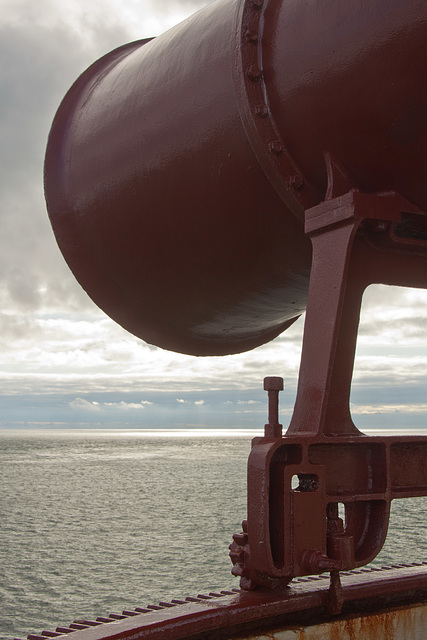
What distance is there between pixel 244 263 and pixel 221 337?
0.99 meters

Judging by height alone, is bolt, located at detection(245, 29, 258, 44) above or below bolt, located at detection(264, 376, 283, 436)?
above

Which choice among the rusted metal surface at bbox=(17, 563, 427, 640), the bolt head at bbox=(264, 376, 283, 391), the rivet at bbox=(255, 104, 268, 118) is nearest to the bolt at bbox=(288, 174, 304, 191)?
the rivet at bbox=(255, 104, 268, 118)

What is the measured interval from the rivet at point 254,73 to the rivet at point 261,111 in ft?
0.41

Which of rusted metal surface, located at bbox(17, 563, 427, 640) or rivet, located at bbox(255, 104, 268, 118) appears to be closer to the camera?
rusted metal surface, located at bbox(17, 563, 427, 640)

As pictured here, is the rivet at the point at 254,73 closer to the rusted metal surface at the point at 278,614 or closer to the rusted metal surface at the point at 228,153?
the rusted metal surface at the point at 228,153

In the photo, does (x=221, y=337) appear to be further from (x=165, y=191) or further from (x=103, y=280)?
(x=165, y=191)

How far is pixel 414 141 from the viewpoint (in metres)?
2.49

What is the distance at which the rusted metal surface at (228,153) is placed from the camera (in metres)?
2.46

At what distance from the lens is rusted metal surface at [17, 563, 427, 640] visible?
7.34ft

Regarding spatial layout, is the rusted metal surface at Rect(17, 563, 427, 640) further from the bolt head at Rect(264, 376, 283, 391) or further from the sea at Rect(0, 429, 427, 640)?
the sea at Rect(0, 429, 427, 640)

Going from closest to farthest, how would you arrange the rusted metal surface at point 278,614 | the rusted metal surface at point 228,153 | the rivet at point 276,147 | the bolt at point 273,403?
the rusted metal surface at point 278,614, the bolt at point 273,403, the rusted metal surface at point 228,153, the rivet at point 276,147

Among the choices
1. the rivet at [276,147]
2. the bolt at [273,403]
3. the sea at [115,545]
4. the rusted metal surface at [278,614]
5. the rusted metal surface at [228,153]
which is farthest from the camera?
the sea at [115,545]

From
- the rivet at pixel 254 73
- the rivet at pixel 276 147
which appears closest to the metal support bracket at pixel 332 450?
the rivet at pixel 276 147

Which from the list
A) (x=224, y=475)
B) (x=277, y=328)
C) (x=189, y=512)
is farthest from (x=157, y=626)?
(x=224, y=475)
